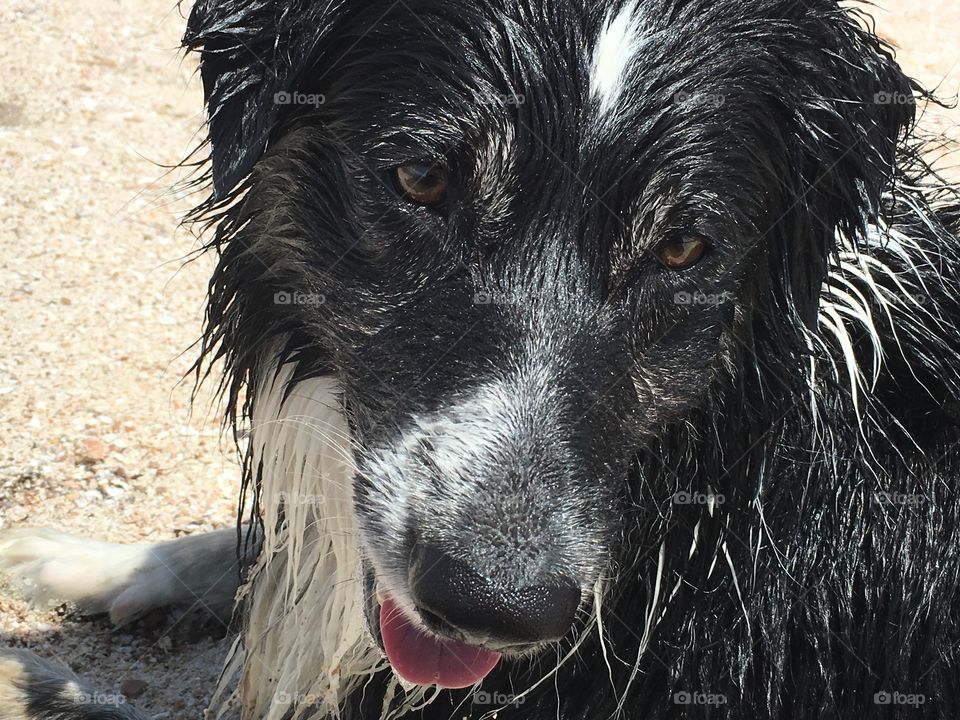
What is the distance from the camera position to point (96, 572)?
4129 mm

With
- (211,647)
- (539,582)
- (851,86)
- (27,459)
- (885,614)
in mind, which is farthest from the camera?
(27,459)

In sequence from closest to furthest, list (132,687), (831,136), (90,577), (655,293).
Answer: (655,293)
(831,136)
(132,687)
(90,577)

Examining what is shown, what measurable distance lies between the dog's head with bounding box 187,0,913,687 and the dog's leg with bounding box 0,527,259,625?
145 cm

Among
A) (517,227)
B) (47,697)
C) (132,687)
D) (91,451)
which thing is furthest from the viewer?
(91,451)

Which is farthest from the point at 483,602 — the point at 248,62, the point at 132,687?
the point at 132,687

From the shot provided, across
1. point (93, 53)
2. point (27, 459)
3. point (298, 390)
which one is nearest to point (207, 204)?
point (298, 390)

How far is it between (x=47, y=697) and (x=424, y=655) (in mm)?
1451

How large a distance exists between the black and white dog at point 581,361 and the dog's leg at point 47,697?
0.04ft

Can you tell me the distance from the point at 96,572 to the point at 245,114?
80.5 inches

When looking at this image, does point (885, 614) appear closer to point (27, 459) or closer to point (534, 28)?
point (534, 28)

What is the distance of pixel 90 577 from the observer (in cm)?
411

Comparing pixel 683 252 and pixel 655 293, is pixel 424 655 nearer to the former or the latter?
pixel 655 293

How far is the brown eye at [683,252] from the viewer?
273cm

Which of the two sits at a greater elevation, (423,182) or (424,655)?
(423,182)
